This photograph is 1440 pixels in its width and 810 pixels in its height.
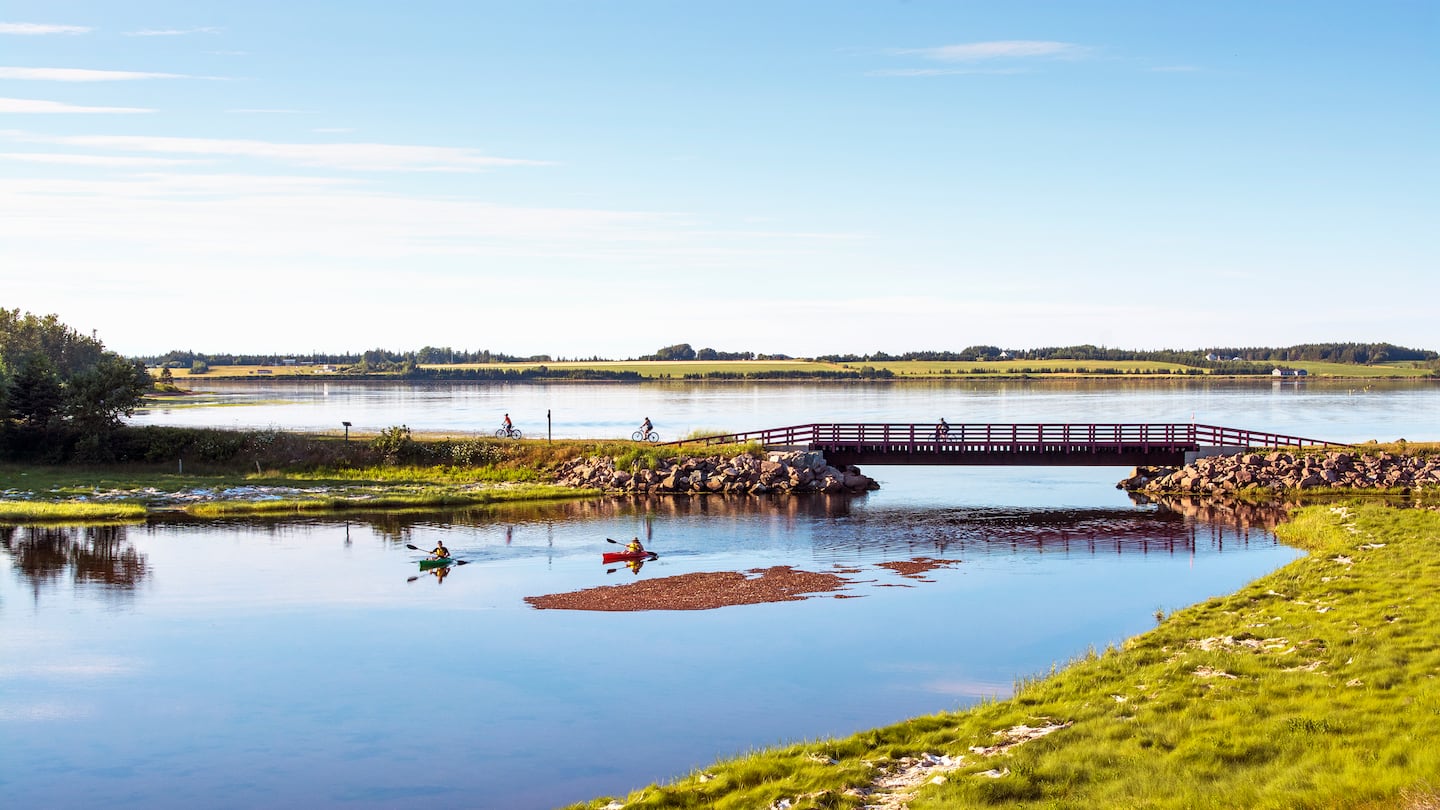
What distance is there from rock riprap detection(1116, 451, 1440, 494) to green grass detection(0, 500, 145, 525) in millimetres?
50930

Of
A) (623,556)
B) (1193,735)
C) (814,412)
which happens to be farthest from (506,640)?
(814,412)

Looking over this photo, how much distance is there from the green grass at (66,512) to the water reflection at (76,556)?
1.54m

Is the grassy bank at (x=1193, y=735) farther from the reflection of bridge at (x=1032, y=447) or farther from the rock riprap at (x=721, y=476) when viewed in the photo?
the reflection of bridge at (x=1032, y=447)

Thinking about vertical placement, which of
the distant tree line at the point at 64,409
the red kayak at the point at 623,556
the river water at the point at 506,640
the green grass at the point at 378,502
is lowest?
the river water at the point at 506,640

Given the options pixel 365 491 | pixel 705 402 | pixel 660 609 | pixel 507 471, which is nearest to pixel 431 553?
pixel 660 609

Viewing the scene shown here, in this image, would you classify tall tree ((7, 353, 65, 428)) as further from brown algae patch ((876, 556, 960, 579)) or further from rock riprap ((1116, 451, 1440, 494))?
rock riprap ((1116, 451, 1440, 494))

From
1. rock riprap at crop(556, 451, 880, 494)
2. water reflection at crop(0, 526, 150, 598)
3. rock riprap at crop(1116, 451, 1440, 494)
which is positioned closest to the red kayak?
water reflection at crop(0, 526, 150, 598)

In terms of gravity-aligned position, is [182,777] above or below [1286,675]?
below

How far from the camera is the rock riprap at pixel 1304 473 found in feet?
191

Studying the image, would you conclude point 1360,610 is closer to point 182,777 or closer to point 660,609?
point 660,609

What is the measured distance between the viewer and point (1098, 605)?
3300 cm

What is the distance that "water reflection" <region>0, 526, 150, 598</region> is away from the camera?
36969 millimetres

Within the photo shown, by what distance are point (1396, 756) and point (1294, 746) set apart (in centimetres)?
160

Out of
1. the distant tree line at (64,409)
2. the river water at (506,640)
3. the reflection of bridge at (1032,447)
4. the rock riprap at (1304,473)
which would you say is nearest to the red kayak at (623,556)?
the river water at (506,640)
